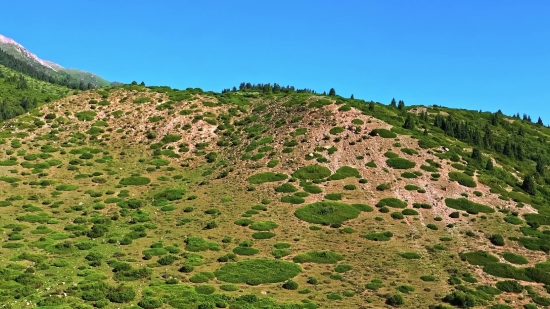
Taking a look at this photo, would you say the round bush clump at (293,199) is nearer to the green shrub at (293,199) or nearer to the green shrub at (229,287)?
the green shrub at (293,199)

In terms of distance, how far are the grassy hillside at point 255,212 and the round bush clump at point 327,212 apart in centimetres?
30

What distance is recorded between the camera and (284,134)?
95.8 meters

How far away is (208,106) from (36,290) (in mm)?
83986

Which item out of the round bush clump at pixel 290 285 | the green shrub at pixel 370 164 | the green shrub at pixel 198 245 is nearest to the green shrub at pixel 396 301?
the round bush clump at pixel 290 285

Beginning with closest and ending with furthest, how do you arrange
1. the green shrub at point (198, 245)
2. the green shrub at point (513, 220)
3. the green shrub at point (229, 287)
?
the green shrub at point (229, 287) → the green shrub at point (198, 245) → the green shrub at point (513, 220)

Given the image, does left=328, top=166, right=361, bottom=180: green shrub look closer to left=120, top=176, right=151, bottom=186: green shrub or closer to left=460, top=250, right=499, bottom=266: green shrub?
left=460, top=250, right=499, bottom=266: green shrub

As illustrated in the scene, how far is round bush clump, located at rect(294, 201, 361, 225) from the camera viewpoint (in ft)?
211

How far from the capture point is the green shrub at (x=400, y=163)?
262 ft

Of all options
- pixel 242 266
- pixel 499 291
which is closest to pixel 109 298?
pixel 242 266

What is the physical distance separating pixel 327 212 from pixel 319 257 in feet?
46.8

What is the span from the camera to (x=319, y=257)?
52500 millimetres

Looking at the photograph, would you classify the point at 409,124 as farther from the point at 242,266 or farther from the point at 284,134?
the point at 242,266

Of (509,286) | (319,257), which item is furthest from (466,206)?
(319,257)

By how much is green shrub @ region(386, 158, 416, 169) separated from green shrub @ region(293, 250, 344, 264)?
32.5m
